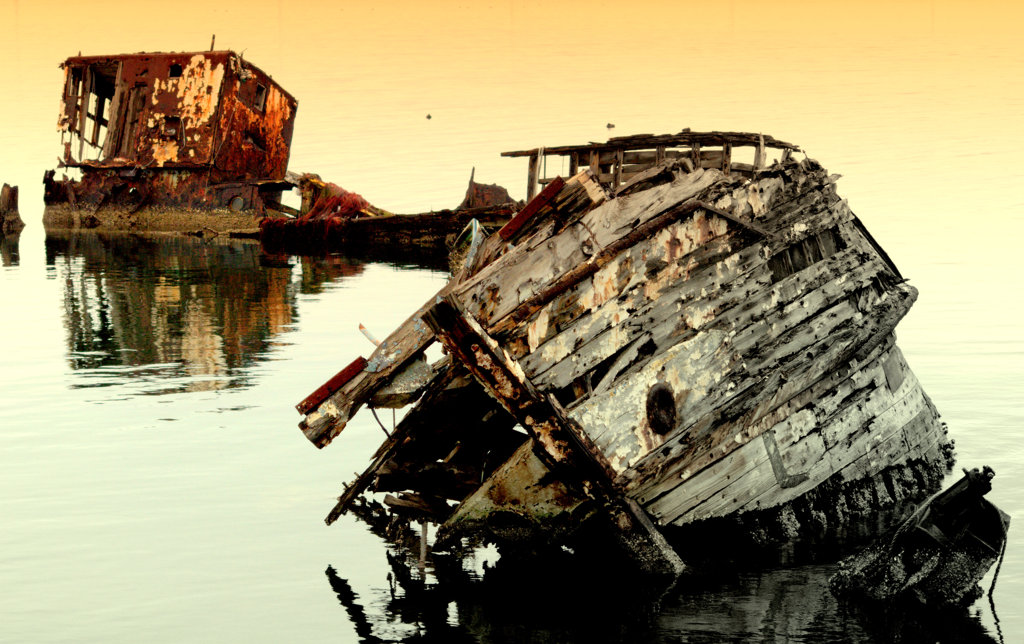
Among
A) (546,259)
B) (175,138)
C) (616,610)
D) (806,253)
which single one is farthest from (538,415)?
(175,138)

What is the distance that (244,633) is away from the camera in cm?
776

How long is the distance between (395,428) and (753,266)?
2.65 metres

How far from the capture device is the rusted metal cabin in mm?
40438

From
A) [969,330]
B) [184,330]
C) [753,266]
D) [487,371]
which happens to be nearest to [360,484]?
[487,371]

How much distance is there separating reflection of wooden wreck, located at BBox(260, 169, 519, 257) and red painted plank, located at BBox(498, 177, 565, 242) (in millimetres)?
26022

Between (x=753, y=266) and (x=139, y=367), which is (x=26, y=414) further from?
(x=753, y=266)

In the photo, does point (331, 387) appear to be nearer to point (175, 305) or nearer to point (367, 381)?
point (367, 381)

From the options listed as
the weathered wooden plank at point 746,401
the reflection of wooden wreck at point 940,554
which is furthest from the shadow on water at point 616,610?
the weathered wooden plank at point 746,401

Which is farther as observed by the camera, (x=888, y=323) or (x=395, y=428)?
(x=888, y=323)

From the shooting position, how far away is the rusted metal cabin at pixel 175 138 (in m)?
40.4

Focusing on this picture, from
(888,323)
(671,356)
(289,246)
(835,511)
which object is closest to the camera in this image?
(671,356)

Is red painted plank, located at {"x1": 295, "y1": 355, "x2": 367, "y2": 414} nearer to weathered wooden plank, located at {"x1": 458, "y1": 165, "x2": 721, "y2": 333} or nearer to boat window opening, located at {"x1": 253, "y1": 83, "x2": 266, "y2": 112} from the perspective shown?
weathered wooden plank, located at {"x1": 458, "y1": 165, "x2": 721, "y2": 333}

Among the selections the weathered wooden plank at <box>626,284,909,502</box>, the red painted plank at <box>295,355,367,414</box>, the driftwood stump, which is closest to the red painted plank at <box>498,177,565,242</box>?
the red painted plank at <box>295,355,367,414</box>

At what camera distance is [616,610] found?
812cm
